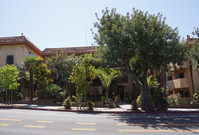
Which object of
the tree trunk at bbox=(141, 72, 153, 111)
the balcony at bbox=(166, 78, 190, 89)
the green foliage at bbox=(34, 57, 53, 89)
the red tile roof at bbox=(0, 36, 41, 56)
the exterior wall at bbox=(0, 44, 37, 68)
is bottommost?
the tree trunk at bbox=(141, 72, 153, 111)

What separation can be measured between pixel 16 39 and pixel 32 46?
2.66 m

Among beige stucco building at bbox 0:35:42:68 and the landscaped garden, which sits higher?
beige stucco building at bbox 0:35:42:68

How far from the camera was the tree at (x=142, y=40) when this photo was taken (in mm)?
14000

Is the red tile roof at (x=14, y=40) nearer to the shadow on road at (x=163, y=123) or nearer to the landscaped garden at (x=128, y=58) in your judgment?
the landscaped garden at (x=128, y=58)

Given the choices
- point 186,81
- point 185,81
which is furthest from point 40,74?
point 186,81

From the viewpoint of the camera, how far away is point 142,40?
1428 centimetres

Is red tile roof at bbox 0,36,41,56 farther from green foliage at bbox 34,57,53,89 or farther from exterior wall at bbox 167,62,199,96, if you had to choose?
exterior wall at bbox 167,62,199,96

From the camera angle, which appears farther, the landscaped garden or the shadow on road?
the landscaped garden

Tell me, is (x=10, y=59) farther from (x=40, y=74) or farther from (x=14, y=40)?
(x=40, y=74)

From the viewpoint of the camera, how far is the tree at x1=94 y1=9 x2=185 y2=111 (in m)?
14.0

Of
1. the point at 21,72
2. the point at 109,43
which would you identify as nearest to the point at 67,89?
the point at 21,72


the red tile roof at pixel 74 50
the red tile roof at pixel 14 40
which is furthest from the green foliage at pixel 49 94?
the red tile roof at pixel 74 50

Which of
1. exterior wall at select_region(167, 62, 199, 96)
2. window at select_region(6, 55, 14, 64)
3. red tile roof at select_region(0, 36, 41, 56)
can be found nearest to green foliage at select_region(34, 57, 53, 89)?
red tile roof at select_region(0, 36, 41, 56)

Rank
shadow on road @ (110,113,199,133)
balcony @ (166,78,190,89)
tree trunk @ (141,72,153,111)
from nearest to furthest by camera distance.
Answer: shadow on road @ (110,113,199,133) < tree trunk @ (141,72,153,111) < balcony @ (166,78,190,89)
